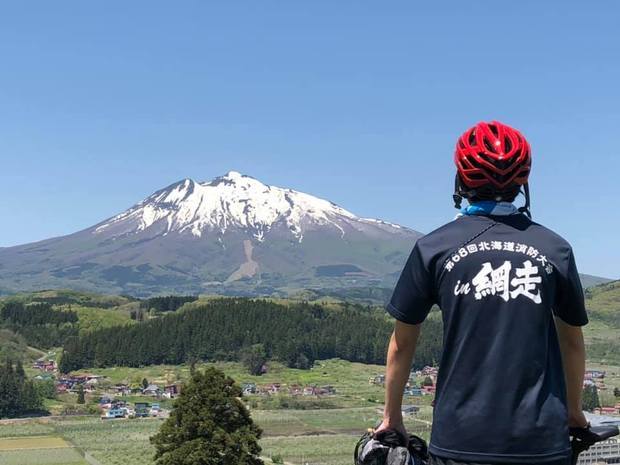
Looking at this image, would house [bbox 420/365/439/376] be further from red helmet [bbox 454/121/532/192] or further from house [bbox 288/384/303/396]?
red helmet [bbox 454/121/532/192]

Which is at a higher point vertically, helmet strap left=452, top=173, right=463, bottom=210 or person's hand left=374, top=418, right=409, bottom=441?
helmet strap left=452, top=173, right=463, bottom=210

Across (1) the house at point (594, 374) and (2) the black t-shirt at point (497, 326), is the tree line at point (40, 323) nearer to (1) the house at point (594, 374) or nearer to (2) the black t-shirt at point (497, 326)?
(1) the house at point (594, 374)

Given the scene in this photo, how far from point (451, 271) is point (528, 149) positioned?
0.58 m

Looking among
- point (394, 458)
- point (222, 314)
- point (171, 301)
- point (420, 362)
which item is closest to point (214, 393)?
point (394, 458)

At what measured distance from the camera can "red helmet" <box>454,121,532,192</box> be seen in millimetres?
3166

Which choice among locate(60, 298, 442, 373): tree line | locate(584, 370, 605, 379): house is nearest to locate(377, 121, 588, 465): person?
locate(584, 370, 605, 379): house

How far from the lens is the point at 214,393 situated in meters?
Answer: 20.8

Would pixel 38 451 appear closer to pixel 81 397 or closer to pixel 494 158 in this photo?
pixel 81 397

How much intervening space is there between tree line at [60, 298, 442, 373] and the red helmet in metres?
105

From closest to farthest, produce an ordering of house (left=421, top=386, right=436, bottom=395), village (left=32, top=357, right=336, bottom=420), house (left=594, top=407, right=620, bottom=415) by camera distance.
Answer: house (left=594, top=407, right=620, bottom=415) < village (left=32, top=357, right=336, bottom=420) < house (left=421, top=386, right=436, bottom=395)

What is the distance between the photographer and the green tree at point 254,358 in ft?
355

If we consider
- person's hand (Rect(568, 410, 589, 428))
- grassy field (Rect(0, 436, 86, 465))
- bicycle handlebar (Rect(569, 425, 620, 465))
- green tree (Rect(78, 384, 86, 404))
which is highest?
person's hand (Rect(568, 410, 589, 428))

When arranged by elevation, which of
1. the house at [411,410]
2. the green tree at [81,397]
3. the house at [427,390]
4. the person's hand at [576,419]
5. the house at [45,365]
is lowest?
the green tree at [81,397]

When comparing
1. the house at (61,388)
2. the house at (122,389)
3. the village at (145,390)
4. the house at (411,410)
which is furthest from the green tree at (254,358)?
the house at (411,410)
